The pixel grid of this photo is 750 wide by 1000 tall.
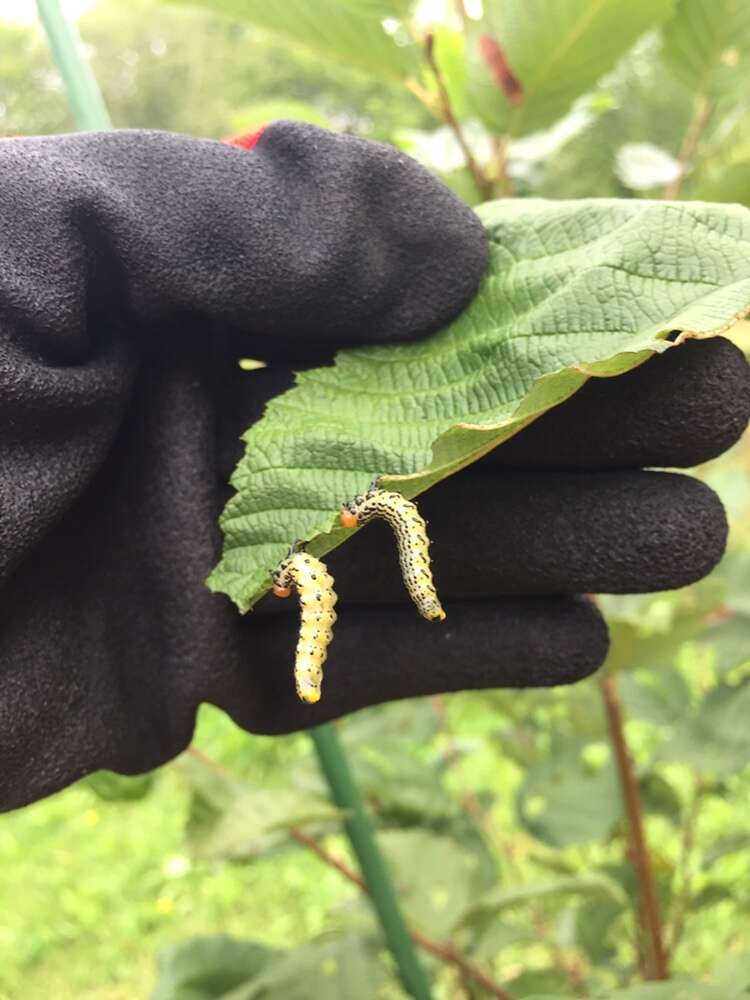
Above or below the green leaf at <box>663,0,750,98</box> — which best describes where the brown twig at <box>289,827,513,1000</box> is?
below

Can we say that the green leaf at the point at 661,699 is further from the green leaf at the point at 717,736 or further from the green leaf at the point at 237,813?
the green leaf at the point at 237,813

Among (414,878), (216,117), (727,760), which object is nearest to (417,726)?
(414,878)

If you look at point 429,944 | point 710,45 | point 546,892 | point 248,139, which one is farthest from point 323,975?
point 710,45

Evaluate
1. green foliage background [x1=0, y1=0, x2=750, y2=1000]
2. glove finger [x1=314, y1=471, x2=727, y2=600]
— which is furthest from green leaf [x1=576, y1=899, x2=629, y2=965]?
glove finger [x1=314, y1=471, x2=727, y2=600]

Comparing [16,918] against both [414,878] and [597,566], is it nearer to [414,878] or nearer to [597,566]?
[414,878]

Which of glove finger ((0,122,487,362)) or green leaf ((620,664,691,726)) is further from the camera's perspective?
green leaf ((620,664,691,726))

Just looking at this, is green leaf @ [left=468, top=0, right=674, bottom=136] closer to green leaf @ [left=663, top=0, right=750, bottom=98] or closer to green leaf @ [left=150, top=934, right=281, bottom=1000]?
green leaf @ [left=663, top=0, right=750, bottom=98]
